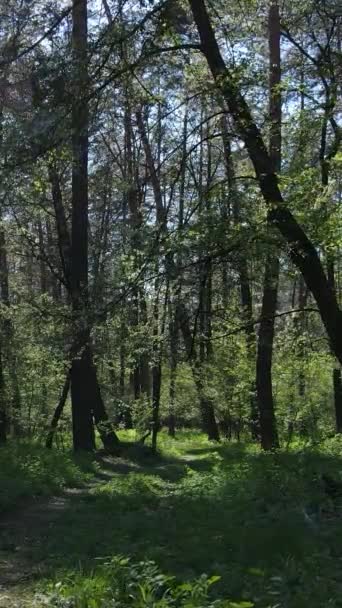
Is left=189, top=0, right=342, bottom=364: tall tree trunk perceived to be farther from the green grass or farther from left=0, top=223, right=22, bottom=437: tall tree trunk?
left=0, top=223, right=22, bottom=437: tall tree trunk

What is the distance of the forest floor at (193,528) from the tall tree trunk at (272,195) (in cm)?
228

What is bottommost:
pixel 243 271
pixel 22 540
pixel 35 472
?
pixel 22 540

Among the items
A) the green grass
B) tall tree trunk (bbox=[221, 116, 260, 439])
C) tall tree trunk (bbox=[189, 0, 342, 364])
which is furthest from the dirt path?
tall tree trunk (bbox=[189, 0, 342, 364])

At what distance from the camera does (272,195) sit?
28.3 feet

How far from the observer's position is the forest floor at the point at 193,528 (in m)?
4.84

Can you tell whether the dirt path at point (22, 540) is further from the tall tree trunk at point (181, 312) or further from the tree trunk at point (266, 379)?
the tree trunk at point (266, 379)

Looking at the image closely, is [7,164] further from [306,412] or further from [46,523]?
[306,412]

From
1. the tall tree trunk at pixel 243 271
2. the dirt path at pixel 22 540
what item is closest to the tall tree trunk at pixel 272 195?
the tall tree trunk at pixel 243 271

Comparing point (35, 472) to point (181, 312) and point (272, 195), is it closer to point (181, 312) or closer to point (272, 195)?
point (181, 312)

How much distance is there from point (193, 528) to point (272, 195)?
4605 millimetres

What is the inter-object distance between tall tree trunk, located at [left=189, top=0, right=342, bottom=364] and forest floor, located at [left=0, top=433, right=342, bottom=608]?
2275mm

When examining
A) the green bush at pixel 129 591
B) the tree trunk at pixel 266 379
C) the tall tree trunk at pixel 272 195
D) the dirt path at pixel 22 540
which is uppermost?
the tall tree trunk at pixel 272 195

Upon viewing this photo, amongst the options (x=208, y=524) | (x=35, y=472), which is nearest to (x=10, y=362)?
(x=35, y=472)

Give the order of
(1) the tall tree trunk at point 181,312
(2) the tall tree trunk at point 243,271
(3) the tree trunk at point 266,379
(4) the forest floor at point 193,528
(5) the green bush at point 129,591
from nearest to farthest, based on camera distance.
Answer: (5) the green bush at point 129,591 → (4) the forest floor at point 193,528 → (1) the tall tree trunk at point 181,312 → (2) the tall tree trunk at point 243,271 → (3) the tree trunk at point 266,379
